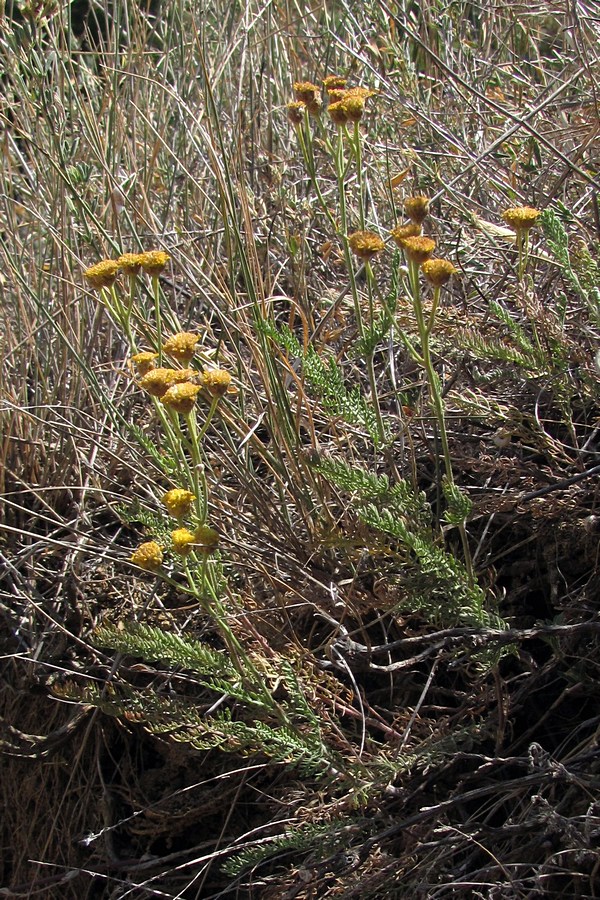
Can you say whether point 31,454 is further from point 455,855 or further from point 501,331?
point 455,855

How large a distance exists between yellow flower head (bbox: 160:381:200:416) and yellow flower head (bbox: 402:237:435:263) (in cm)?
28

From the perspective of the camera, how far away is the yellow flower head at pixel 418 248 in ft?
3.40

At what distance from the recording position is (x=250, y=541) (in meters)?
1.50

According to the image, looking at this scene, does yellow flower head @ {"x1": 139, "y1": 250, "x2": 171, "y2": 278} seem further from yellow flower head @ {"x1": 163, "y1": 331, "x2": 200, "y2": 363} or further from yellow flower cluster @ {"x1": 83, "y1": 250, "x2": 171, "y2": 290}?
yellow flower head @ {"x1": 163, "y1": 331, "x2": 200, "y2": 363}

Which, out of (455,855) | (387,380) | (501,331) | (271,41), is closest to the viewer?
(455,855)

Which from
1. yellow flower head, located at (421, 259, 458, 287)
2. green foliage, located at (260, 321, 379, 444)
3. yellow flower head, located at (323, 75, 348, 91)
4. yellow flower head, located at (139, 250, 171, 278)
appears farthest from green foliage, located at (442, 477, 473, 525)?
yellow flower head, located at (323, 75, 348, 91)

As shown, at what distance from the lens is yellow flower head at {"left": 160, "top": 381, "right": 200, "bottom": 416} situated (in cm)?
103

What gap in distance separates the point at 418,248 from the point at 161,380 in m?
0.33

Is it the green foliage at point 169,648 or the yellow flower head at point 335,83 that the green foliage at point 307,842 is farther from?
the yellow flower head at point 335,83

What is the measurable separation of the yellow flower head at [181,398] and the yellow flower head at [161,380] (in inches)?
1.6

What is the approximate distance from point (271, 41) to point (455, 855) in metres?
1.94

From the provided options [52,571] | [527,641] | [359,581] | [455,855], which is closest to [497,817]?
[455,855]

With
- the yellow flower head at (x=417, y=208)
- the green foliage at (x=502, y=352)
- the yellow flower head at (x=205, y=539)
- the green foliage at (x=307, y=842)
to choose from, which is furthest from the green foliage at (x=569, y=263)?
the green foliage at (x=307, y=842)

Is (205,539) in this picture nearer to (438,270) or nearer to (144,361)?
(144,361)
